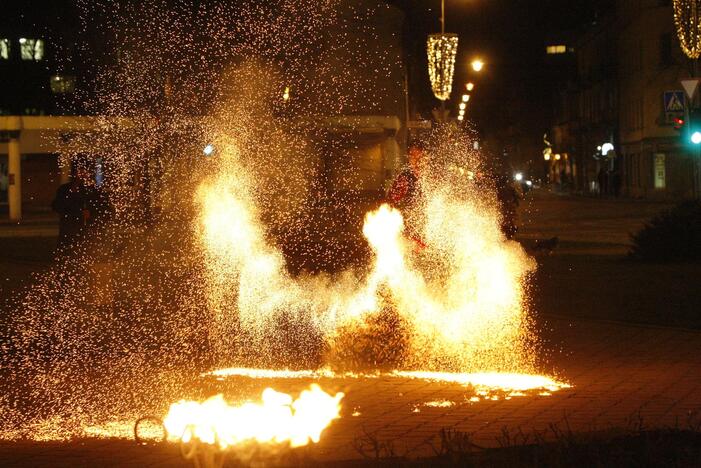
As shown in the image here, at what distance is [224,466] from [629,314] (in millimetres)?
8297

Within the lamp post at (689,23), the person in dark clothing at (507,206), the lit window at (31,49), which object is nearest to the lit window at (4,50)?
the lit window at (31,49)

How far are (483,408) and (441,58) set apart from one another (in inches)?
826

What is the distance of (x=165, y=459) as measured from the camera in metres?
6.28

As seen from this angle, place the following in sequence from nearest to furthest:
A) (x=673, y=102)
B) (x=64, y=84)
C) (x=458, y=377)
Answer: (x=458, y=377)
(x=673, y=102)
(x=64, y=84)

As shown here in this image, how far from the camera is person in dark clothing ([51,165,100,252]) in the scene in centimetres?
1434

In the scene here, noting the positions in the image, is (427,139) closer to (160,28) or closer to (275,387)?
(160,28)

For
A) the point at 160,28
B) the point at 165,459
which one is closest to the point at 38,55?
the point at 160,28

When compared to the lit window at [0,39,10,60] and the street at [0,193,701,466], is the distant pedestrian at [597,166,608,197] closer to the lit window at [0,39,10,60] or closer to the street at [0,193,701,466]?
the lit window at [0,39,10,60]

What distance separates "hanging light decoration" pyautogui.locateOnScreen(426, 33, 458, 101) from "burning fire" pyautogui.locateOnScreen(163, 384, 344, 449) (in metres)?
22.5

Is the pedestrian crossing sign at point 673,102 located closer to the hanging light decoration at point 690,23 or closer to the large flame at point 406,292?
the hanging light decoration at point 690,23

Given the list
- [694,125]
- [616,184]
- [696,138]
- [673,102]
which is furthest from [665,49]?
[696,138]

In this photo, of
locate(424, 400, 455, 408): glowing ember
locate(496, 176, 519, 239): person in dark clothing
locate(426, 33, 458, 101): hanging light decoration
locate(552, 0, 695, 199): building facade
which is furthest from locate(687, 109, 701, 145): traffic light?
locate(552, 0, 695, 199): building facade

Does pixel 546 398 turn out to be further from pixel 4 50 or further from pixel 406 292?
pixel 4 50

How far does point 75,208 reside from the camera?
14305 millimetres
